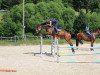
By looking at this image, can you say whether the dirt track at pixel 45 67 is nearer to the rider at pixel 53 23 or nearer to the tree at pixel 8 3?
the rider at pixel 53 23

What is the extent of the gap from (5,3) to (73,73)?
61939 mm

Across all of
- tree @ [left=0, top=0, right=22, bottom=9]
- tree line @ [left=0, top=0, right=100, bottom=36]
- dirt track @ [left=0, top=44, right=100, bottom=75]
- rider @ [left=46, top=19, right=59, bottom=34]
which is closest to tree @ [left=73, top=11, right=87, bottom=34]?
tree line @ [left=0, top=0, right=100, bottom=36]

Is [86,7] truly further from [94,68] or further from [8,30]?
[94,68]

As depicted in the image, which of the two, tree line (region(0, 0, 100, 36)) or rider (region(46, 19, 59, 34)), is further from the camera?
tree line (region(0, 0, 100, 36))

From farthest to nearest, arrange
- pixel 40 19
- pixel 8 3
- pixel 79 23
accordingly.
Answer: pixel 8 3 → pixel 79 23 → pixel 40 19

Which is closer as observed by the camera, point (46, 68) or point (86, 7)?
point (46, 68)

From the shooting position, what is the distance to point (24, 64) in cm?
A: 1683

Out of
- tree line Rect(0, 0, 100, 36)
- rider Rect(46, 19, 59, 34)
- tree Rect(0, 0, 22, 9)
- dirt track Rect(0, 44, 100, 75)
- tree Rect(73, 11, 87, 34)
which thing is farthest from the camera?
tree Rect(0, 0, 22, 9)

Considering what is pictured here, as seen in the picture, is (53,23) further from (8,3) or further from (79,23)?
(8,3)

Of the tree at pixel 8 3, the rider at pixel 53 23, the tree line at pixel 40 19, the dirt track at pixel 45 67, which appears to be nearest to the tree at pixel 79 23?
the tree line at pixel 40 19

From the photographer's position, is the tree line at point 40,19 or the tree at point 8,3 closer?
the tree line at point 40,19

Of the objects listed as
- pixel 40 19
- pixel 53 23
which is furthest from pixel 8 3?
pixel 53 23

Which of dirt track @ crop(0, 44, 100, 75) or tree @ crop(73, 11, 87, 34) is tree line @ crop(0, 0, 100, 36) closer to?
tree @ crop(73, 11, 87, 34)

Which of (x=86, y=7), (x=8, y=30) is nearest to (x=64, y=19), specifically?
(x=8, y=30)
